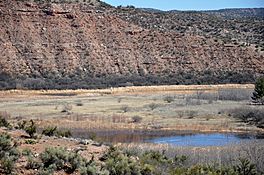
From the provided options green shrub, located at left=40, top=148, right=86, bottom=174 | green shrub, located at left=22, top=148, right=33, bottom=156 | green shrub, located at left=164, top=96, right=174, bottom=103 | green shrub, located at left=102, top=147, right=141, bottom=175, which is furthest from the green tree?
green shrub, located at left=40, top=148, right=86, bottom=174

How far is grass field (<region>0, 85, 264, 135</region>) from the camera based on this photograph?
37250 millimetres

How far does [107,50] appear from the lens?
74562 mm

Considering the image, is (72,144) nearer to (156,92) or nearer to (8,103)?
(8,103)

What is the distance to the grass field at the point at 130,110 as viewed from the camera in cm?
3725

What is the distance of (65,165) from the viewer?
15.0 m

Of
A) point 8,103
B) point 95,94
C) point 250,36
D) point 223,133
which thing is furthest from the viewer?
point 250,36

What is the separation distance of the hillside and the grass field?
9243mm

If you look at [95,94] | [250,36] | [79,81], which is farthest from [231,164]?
[250,36]

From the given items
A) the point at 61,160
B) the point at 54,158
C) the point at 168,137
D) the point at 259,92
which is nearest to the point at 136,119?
the point at 168,137

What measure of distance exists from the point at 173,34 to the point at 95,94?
2327 cm

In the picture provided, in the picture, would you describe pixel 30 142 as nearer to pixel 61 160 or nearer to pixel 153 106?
pixel 61 160

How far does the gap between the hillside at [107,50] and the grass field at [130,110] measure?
9.24 metres

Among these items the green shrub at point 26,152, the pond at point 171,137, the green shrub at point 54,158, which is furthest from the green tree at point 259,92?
the green shrub at point 54,158

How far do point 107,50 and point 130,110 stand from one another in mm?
31385
